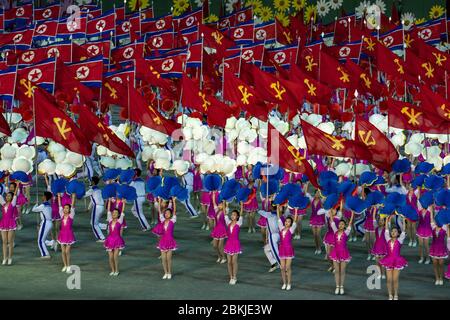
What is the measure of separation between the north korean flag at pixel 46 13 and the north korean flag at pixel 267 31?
307 inches

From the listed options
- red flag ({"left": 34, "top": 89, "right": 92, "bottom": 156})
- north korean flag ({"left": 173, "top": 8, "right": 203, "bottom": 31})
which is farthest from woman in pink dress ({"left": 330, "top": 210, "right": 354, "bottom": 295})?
north korean flag ({"left": 173, "top": 8, "right": 203, "bottom": 31})

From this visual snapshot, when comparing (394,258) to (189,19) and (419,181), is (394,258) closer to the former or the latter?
(419,181)

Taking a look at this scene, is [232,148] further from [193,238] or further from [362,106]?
[362,106]

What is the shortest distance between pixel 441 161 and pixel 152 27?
62.9 feet

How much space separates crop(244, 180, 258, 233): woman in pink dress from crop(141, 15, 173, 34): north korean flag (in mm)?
16110

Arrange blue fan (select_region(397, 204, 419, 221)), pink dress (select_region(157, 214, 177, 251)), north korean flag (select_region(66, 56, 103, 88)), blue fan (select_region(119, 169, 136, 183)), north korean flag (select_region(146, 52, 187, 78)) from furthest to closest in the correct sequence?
north korean flag (select_region(146, 52, 187, 78))
north korean flag (select_region(66, 56, 103, 88))
blue fan (select_region(119, 169, 136, 183))
pink dress (select_region(157, 214, 177, 251))
blue fan (select_region(397, 204, 419, 221))

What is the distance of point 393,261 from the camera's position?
63.5 ft

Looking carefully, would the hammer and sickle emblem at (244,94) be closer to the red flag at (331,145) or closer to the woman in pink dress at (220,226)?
the red flag at (331,145)

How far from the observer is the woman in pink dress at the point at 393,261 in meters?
19.3

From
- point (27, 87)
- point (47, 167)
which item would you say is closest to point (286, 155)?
point (47, 167)

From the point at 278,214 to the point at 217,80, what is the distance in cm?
1407

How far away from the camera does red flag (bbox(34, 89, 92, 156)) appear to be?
912 inches

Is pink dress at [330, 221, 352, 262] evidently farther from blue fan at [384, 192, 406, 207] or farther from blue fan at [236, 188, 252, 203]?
blue fan at [236, 188, 252, 203]

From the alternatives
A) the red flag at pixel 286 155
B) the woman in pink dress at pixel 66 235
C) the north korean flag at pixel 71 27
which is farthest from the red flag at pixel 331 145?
the north korean flag at pixel 71 27
